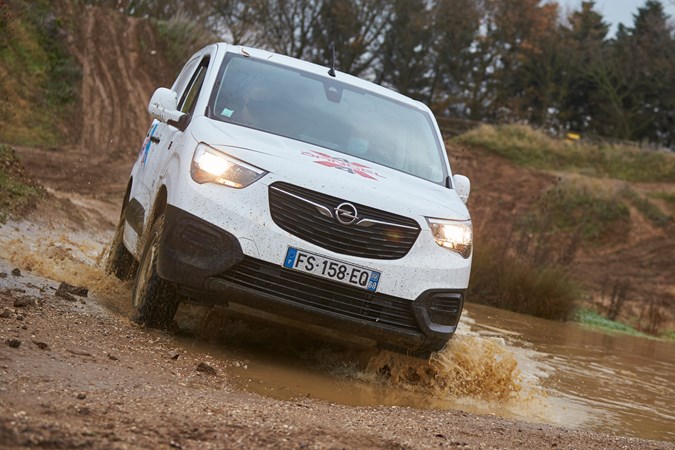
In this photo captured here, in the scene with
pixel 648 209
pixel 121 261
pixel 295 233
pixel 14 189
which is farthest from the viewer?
pixel 648 209

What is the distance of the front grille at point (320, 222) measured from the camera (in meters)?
6.21

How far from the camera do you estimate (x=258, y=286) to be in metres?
6.21

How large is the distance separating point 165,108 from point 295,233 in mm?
1650

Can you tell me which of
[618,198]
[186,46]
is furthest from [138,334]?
[618,198]

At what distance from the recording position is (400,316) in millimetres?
6453

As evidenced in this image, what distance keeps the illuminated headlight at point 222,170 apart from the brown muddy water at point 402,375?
89cm

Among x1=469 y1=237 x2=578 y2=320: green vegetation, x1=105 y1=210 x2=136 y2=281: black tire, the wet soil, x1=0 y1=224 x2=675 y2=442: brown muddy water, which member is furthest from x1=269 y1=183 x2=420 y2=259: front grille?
x1=469 y1=237 x2=578 y2=320: green vegetation

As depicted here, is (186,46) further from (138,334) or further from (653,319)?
(138,334)

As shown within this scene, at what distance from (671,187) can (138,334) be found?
1552 inches

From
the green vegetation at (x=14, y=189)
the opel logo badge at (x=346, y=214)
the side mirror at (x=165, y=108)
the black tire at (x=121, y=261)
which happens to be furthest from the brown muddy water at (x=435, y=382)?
the green vegetation at (x=14, y=189)

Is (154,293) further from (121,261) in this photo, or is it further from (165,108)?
(121,261)

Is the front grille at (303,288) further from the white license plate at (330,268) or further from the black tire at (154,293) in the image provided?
the black tire at (154,293)

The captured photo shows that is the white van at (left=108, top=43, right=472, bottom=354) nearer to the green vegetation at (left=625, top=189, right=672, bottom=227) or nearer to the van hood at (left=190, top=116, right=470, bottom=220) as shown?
the van hood at (left=190, top=116, right=470, bottom=220)

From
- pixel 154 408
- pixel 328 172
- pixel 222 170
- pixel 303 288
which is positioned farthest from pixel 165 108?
pixel 154 408
